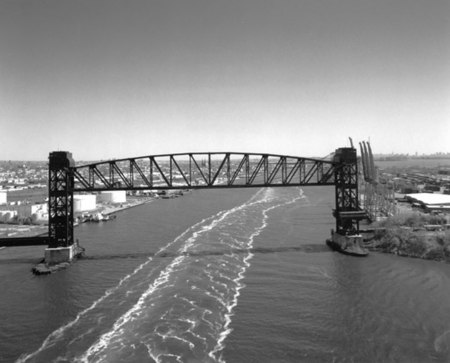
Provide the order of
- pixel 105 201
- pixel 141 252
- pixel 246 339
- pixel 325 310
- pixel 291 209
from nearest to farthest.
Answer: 1. pixel 246 339
2. pixel 325 310
3. pixel 141 252
4. pixel 291 209
5. pixel 105 201

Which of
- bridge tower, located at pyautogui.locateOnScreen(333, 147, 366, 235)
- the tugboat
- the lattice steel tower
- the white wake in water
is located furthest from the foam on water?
the lattice steel tower

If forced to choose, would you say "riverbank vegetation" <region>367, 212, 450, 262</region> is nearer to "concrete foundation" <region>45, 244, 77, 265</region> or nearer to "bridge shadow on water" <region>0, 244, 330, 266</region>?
"bridge shadow on water" <region>0, 244, 330, 266</region>

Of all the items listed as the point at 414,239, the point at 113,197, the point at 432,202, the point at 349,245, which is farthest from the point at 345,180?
the point at 113,197

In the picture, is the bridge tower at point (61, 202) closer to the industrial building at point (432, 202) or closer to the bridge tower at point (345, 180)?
the bridge tower at point (345, 180)

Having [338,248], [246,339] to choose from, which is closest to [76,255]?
[246,339]

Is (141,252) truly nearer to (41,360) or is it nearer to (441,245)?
(41,360)

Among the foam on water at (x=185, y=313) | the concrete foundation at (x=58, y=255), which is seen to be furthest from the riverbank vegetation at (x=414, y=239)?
the concrete foundation at (x=58, y=255)
